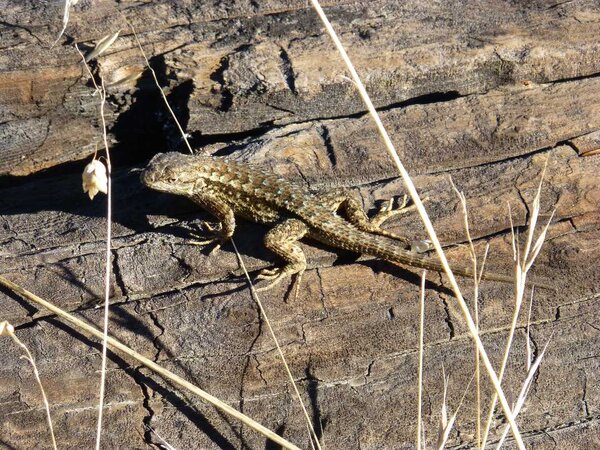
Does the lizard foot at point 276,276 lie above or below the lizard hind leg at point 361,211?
below

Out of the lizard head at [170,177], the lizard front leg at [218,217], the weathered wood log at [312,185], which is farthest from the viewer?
the lizard head at [170,177]

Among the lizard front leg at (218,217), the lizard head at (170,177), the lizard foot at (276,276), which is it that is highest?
the lizard head at (170,177)

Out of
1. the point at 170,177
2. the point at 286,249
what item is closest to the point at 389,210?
the point at 286,249

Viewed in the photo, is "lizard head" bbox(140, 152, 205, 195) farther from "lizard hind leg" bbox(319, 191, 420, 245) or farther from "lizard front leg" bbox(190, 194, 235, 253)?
"lizard hind leg" bbox(319, 191, 420, 245)

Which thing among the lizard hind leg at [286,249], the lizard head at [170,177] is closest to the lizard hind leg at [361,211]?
the lizard hind leg at [286,249]

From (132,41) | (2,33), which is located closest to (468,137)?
(132,41)

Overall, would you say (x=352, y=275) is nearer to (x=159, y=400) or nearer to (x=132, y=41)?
(x=159, y=400)

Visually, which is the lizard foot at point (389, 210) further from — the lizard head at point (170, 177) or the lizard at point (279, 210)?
the lizard head at point (170, 177)

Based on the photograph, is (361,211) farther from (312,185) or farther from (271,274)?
(271,274)
